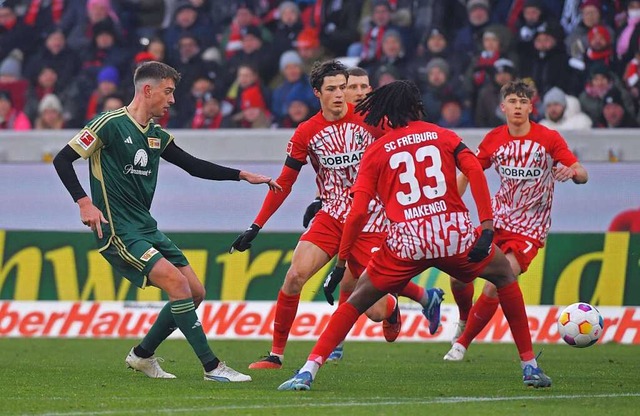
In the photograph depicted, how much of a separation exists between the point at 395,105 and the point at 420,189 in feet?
2.07

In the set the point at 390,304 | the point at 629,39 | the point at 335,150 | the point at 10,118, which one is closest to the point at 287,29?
the point at 10,118

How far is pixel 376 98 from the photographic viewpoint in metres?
8.48

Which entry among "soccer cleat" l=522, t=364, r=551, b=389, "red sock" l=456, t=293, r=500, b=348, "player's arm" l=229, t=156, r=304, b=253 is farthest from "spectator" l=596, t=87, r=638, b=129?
"soccer cleat" l=522, t=364, r=551, b=389

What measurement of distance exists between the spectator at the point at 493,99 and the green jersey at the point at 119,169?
29.9 feet

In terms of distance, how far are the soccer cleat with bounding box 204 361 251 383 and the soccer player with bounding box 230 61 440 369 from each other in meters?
1.28

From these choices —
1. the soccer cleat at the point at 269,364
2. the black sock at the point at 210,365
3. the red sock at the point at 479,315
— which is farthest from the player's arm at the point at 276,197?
the red sock at the point at 479,315

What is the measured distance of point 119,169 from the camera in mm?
9148

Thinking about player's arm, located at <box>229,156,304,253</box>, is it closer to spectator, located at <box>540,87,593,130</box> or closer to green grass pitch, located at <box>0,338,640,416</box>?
green grass pitch, located at <box>0,338,640,416</box>

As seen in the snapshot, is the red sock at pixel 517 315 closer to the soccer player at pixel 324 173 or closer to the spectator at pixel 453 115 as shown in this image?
the soccer player at pixel 324 173

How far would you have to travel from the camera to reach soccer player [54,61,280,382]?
8945 mm

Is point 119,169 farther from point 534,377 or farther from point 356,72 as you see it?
point 534,377

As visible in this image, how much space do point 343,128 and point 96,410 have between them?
395 centimetres

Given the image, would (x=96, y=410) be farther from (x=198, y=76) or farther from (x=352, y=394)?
(x=198, y=76)

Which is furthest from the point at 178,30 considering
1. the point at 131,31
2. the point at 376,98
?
the point at 376,98
